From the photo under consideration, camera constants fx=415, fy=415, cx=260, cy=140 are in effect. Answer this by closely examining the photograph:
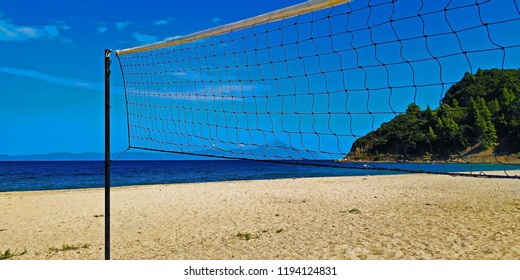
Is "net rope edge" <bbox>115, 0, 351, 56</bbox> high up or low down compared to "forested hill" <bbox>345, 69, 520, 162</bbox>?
up

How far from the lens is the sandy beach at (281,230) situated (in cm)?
533

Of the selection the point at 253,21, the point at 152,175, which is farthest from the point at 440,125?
the point at 152,175

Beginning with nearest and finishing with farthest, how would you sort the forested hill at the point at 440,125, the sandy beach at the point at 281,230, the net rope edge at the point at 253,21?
the net rope edge at the point at 253,21
the forested hill at the point at 440,125
the sandy beach at the point at 281,230

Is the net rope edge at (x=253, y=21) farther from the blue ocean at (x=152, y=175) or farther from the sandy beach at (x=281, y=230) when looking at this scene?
the blue ocean at (x=152, y=175)

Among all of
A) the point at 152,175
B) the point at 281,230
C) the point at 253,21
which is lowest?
the point at 281,230

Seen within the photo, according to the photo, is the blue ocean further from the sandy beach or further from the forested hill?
the forested hill

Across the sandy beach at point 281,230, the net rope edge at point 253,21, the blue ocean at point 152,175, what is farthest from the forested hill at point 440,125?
the blue ocean at point 152,175

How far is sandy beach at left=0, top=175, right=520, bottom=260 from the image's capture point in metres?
5.33

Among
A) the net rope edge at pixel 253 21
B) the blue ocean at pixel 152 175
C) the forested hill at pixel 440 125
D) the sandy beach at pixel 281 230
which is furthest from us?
the blue ocean at pixel 152 175

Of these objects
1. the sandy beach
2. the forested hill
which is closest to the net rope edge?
the forested hill

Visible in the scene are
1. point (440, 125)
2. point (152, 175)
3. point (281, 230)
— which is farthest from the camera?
point (152, 175)

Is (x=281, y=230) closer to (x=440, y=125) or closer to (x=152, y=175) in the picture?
(x=440, y=125)

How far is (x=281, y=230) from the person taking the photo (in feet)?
Result: 21.7

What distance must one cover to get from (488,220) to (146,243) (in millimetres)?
5660
